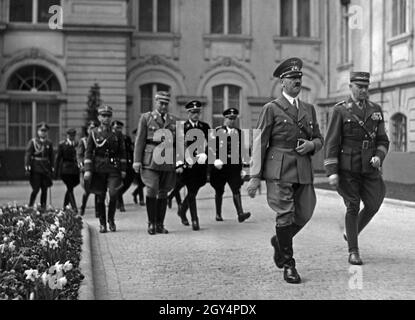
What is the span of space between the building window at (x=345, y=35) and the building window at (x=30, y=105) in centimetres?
1110

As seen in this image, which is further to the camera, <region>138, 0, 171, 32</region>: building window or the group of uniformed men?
<region>138, 0, 171, 32</region>: building window

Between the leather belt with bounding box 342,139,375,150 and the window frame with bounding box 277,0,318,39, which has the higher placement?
the window frame with bounding box 277,0,318,39

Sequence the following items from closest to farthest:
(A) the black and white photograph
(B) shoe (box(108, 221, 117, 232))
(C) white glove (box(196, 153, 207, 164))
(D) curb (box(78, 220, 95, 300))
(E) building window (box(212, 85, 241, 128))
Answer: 1. (D) curb (box(78, 220, 95, 300))
2. (A) the black and white photograph
3. (B) shoe (box(108, 221, 117, 232))
4. (C) white glove (box(196, 153, 207, 164))
5. (E) building window (box(212, 85, 241, 128))

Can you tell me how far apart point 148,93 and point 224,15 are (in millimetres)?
4488

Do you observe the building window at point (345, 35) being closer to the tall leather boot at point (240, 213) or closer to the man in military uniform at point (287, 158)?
the tall leather boot at point (240, 213)

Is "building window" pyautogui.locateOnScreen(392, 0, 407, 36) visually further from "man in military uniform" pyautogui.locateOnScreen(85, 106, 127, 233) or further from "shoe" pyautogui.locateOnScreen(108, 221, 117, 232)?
"shoe" pyautogui.locateOnScreen(108, 221, 117, 232)

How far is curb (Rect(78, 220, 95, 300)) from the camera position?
5823 millimetres

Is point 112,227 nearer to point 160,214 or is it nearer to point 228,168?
point 160,214

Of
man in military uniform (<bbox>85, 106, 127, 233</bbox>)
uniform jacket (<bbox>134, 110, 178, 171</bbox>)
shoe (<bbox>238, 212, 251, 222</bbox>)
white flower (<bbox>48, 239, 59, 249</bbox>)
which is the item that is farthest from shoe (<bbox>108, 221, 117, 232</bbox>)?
white flower (<bbox>48, 239, 59, 249</bbox>)

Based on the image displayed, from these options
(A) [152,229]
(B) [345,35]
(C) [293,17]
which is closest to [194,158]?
(A) [152,229]

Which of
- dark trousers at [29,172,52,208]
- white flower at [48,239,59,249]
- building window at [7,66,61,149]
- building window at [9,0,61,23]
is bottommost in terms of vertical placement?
Result: white flower at [48,239,59,249]

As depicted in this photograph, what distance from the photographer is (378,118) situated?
310 inches

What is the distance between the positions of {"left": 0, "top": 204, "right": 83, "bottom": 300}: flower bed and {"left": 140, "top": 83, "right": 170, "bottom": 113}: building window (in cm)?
1654
